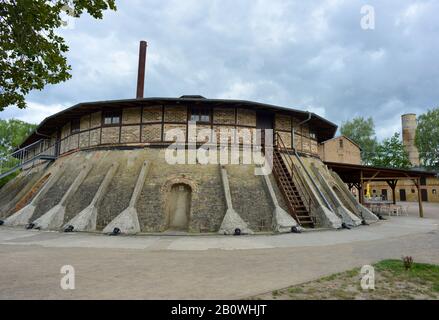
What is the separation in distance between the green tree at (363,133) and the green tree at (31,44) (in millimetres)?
51746

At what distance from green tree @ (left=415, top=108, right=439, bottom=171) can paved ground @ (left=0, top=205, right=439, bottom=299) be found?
4199cm

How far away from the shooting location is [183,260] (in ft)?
22.2

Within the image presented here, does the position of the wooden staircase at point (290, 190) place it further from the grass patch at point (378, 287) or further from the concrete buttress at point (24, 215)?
the concrete buttress at point (24, 215)

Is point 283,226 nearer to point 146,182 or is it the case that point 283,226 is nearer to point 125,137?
point 146,182

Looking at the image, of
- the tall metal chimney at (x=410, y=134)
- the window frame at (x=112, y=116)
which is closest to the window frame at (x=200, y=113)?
the window frame at (x=112, y=116)

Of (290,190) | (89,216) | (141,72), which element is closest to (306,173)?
(290,190)

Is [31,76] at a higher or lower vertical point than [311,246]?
higher

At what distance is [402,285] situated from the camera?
4789 millimetres

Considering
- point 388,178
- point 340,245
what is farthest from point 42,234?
point 388,178

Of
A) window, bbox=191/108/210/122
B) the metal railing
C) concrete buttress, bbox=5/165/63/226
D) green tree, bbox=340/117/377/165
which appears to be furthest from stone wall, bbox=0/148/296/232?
green tree, bbox=340/117/377/165

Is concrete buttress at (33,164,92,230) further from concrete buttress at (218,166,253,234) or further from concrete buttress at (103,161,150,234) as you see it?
concrete buttress at (218,166,253,234)

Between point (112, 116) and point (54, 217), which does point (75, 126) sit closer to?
point (112, 116)

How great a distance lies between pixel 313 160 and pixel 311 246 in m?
10.4

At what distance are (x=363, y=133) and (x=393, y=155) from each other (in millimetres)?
12800
